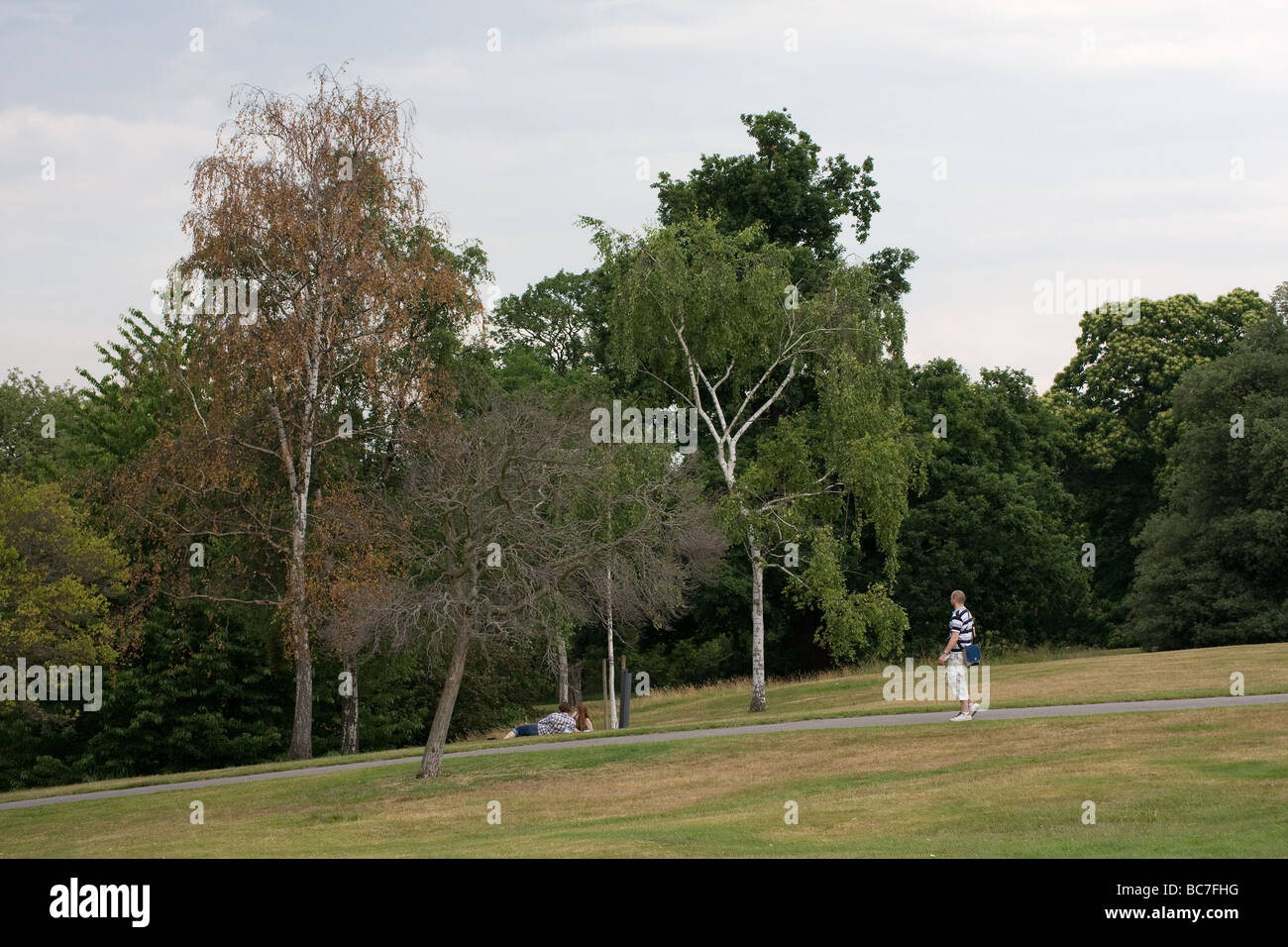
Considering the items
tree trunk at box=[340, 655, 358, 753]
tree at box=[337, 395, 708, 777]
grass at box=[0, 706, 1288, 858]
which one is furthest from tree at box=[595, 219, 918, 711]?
tree trunk at box=[340, 655, 358, 753]

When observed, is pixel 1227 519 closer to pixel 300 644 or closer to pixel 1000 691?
pixel 1000 691

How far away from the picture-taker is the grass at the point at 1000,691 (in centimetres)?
2530

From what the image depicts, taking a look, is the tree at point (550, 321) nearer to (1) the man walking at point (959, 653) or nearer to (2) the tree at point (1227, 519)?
(2) the tree at point (1227, 519)

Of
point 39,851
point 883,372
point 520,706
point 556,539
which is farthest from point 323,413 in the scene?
point 520,706

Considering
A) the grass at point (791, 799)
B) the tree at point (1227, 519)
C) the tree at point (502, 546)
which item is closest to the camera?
the grass at point (791, 799)

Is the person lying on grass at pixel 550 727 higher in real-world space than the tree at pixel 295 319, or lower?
lower

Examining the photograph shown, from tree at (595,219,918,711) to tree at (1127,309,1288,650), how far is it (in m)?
16.1

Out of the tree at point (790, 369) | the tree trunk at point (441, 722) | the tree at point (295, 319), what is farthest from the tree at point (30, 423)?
the tree trunk at point (441, 722)

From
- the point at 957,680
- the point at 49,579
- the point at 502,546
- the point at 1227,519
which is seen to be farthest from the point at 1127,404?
the point at 49,579

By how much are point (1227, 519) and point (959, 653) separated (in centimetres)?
2764

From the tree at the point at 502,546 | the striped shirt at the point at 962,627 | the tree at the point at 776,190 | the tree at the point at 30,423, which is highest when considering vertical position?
the tree at the point at 776,190

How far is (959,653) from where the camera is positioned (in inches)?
846

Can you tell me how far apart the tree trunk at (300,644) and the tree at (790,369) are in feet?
31.1
